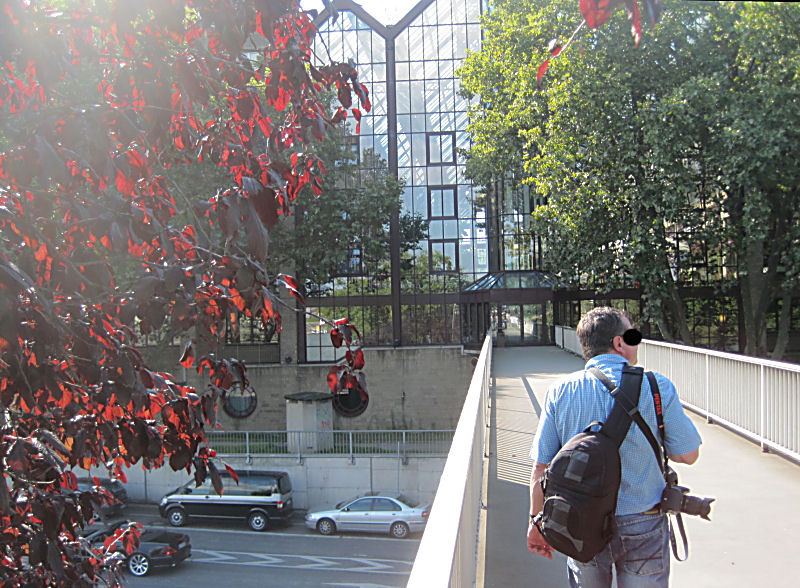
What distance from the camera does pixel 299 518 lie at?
2755 cm

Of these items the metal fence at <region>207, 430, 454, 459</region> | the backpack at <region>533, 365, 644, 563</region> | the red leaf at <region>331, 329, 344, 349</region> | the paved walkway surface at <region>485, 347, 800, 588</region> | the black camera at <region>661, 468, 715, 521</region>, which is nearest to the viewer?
the backpack at <region>533, 365, 644, 563</region>

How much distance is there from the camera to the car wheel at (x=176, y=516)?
86.3 feet

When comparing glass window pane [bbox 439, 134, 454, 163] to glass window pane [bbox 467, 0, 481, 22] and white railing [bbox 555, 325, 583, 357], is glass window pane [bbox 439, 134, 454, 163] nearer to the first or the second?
glass window pane [bbox 467, 0, 481, 22]

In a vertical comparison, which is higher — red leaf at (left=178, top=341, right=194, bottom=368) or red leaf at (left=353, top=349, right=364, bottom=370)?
red leaf at (left=178, top=341, right=194, bottom=368)

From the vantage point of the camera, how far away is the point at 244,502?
84.6 feet

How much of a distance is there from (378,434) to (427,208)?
13465 millimetres

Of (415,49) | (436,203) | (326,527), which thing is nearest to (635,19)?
(326,527)

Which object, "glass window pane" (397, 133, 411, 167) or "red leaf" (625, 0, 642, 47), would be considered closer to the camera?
"red leaf" (625, 0, 642, 47)

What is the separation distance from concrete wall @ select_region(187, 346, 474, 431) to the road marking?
13.5m

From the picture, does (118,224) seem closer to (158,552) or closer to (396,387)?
(158,552)

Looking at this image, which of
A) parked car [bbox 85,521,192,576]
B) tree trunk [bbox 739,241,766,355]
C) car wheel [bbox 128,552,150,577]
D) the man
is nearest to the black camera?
the man

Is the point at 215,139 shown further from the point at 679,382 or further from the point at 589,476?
the point at 679,382

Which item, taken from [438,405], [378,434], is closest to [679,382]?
[378,434]

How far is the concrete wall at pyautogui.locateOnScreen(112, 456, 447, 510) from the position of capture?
88.4 feet
